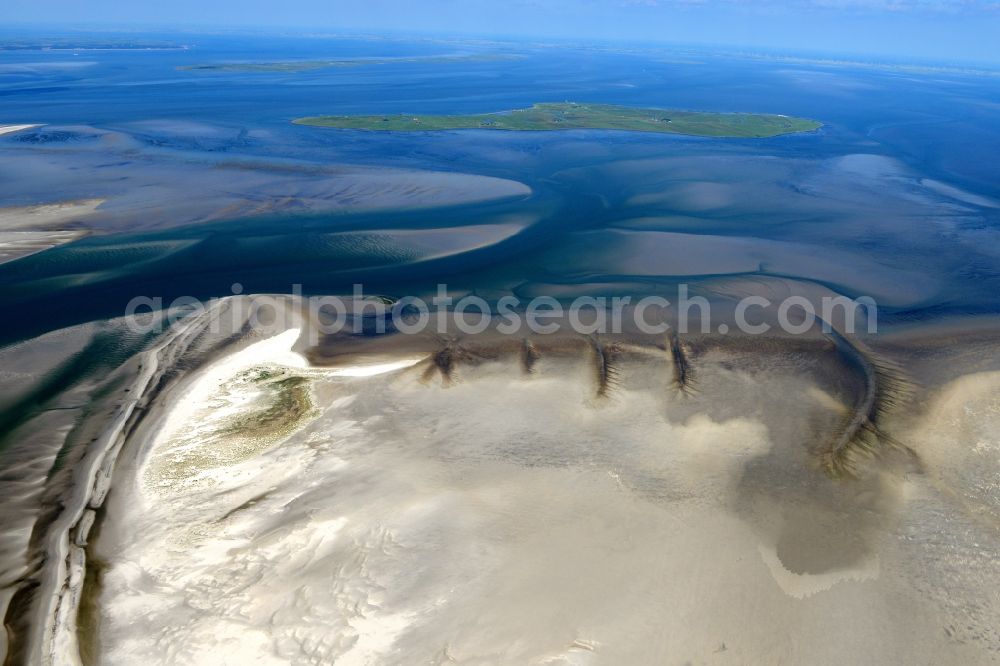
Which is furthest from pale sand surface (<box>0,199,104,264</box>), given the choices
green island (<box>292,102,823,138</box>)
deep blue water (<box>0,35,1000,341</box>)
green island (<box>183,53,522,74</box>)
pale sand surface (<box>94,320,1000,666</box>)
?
green island (<box>183,53,522,74</box>)

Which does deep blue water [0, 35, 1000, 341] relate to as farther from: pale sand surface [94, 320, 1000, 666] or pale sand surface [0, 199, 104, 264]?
pale sand surface [94, 320, 1000, 666]

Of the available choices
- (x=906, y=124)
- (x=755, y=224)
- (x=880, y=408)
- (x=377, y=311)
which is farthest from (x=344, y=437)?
(x=906, y=124)

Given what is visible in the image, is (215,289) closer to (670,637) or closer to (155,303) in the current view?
(155,303)

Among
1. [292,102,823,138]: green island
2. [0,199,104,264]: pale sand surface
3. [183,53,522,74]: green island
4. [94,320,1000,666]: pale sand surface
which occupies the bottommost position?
[94,320,1000,666]: pale sand surface

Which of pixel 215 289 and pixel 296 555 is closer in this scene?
pixel 296 555

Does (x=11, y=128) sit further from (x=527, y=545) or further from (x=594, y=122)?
(x=527, y=545)

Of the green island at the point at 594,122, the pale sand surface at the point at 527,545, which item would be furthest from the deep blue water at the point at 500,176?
the pale sand surface at the point at 527,545

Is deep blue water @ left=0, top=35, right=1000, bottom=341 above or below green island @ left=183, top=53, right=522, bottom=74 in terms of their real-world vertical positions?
below

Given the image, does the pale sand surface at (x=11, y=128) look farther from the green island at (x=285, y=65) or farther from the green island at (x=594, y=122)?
the green island at (x=285, y=65)

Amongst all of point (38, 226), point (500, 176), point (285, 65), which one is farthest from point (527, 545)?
point (285, 65)
